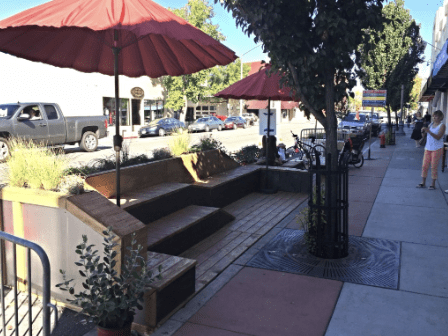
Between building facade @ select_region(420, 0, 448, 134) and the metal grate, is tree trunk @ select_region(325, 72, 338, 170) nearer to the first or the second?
the metal grate

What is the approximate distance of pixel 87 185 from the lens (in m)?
5.08

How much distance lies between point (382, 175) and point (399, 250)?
703 cm

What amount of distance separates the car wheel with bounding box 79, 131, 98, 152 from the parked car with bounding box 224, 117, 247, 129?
23.5m

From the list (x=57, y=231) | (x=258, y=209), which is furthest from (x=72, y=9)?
(x=258, y=209)

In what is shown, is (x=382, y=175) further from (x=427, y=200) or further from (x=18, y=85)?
(x=18, y=85)

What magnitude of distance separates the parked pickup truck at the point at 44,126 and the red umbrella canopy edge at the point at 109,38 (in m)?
9.31

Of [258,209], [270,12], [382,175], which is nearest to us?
[270,12]

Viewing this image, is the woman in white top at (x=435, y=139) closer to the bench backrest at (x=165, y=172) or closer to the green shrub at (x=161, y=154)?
the bench backrest at (x=165, y=172)

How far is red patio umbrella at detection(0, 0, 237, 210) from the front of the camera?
3.42 m

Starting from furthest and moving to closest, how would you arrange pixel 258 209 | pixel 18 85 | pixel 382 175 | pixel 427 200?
pixel 18 85, pixel 382 175, pixel 427 200, pixel 258 209

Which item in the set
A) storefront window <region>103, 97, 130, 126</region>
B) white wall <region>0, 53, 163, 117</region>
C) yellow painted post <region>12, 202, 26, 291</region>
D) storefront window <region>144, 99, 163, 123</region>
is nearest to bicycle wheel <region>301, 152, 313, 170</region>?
yellow painted post <region>12, 202, 26, 291</region>

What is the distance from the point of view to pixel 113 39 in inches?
200

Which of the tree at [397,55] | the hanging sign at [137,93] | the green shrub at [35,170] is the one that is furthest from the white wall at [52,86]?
the green shrub at [35,170]

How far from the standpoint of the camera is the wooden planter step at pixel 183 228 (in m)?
5.04
